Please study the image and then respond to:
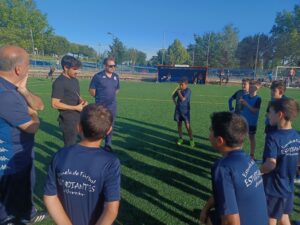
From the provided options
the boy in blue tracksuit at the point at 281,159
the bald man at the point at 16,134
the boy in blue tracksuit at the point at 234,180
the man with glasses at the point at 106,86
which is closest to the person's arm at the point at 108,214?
the boy in blue tracksuit at the point at 234,180

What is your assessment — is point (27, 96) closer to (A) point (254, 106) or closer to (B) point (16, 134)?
(B) point (16, 134)

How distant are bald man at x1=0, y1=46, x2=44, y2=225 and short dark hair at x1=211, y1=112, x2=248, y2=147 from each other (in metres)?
1.83

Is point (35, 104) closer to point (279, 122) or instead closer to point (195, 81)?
point (279, 122)

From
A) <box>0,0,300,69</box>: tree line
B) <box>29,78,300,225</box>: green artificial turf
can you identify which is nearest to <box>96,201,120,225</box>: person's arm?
<box>29,78,300,225</box>: green artificial turf

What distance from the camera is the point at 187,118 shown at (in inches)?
298

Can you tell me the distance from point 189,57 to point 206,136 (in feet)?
267

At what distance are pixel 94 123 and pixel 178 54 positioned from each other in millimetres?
85167

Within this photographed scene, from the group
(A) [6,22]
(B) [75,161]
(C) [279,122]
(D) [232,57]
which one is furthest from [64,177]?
(D) [232,57]

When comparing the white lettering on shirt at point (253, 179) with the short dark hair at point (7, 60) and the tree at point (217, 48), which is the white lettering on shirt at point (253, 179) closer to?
the short dark hair at point (7, 60)

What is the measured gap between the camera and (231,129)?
7.04ft

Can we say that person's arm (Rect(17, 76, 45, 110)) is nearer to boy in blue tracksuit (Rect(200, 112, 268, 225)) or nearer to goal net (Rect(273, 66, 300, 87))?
boy in blue tracksuit (Rect(200, 112, 268, 225))

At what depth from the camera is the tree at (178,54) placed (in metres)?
83.9

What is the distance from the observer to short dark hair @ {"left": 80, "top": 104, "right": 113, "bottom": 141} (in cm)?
204

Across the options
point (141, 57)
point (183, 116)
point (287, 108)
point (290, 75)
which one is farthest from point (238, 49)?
point (287, 108)
